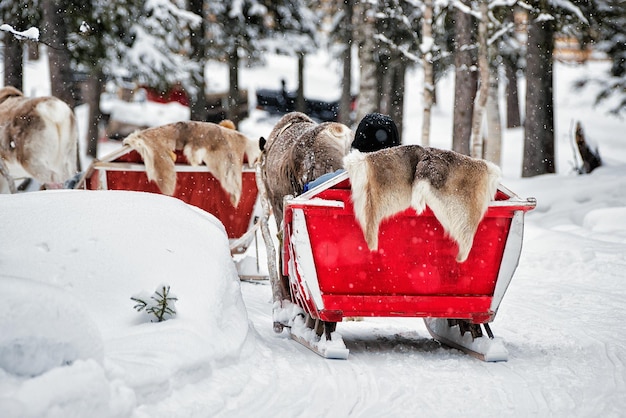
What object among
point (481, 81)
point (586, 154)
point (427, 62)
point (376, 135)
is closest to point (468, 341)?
point (376, 135)

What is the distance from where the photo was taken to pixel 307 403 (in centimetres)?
446

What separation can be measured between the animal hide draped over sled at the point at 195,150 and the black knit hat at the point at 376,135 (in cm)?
315

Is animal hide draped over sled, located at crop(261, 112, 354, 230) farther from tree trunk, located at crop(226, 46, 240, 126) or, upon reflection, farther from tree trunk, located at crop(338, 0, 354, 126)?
tree trunk, located at crop(338, 0, 354, 126)

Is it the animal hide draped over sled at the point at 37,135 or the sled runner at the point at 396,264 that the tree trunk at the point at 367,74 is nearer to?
the animal hide draped over sled at the point at 37,135

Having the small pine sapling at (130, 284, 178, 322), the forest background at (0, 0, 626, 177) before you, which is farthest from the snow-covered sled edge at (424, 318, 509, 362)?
the forest background at (0, 0, 626, 177)

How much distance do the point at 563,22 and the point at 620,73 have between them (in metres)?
3.60

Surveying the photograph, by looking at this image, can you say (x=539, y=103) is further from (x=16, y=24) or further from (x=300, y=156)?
(x=300, y=156)

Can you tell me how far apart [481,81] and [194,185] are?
647 centimetres

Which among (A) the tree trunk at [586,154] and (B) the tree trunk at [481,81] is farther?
(A) the tree trunk at [586,154]

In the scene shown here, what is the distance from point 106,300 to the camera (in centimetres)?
470

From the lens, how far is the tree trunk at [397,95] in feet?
77.4

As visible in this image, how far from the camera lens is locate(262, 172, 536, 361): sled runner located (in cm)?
555

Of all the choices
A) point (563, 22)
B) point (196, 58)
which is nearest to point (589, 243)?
point (563, 22)

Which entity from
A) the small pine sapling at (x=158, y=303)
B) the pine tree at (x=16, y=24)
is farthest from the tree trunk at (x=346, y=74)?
the small pine sapling at (x=158, y=303)
